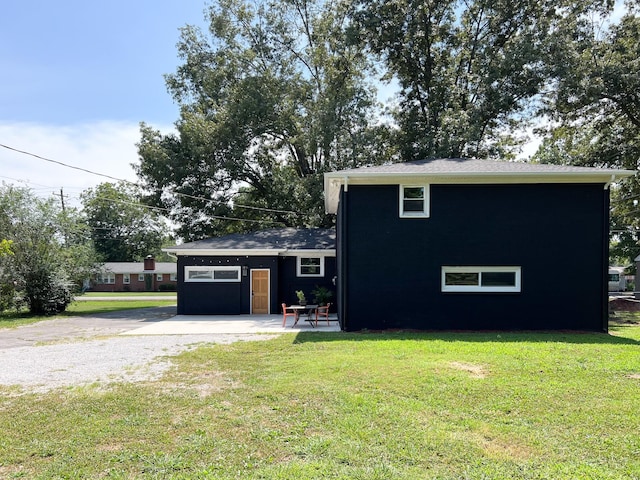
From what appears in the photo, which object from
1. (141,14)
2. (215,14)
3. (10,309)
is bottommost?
(10,309)

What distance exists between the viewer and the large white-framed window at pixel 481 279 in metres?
11.8

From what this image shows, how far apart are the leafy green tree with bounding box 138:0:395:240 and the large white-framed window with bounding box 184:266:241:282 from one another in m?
7.10

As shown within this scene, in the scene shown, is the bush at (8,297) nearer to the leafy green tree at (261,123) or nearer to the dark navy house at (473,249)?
the leafy green tree at (261,123)

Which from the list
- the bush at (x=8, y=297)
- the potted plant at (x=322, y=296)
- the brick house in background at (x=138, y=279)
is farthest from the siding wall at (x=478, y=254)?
the brick house in background at (x=138, y=279)

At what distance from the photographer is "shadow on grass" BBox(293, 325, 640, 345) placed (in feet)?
32.2

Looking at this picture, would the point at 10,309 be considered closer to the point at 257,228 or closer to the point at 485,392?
the point at 257,228

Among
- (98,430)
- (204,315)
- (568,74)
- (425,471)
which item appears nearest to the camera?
(425,471)

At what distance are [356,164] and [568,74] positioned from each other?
→ 10103 mm

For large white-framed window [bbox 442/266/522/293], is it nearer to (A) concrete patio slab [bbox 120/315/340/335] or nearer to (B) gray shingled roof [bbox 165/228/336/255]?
(A) concrete patio slab [bbox 120/315/340/335]

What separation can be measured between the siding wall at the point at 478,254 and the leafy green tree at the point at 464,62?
818cm

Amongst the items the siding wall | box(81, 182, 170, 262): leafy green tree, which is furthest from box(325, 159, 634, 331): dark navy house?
box(81, 182, 170, 262): leafy green tree

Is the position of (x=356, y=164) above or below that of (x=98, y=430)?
above

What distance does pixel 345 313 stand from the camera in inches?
468

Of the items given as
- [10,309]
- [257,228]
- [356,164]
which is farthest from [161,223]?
[356,164]
